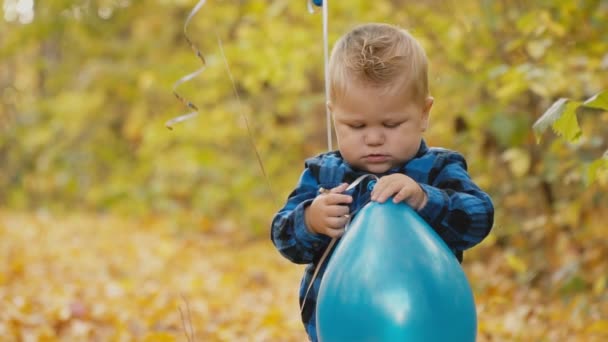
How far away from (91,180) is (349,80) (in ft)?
30.0

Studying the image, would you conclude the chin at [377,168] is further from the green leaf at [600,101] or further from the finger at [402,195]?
the green leaf at [600,101]

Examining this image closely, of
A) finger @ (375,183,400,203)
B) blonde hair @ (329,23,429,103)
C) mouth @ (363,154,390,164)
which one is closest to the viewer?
finger @ (375,183,400,203)

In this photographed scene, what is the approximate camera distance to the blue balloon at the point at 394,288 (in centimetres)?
181

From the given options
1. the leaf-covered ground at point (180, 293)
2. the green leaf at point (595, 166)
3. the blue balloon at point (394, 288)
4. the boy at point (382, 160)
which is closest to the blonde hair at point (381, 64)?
the boy at point (382, 160)

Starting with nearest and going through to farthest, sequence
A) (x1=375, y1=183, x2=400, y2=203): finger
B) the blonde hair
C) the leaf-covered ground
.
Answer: (x1=375, y1=183, x2=400, y2=203): finger, the blonde hair, the leaf-covered ground

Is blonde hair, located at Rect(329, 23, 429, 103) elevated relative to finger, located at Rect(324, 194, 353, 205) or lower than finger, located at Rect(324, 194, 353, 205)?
elevated

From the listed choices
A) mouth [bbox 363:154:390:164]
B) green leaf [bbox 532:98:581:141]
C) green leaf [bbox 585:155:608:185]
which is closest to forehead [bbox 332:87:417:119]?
mouth [bbox 363:154:390:164]

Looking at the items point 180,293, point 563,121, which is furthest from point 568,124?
point 180,293

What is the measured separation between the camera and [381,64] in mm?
2064

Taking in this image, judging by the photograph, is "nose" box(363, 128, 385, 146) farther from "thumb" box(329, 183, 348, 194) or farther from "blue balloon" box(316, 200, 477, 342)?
"blue balloon" box(316, 200, 477, 342)

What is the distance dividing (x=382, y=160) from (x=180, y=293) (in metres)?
1.15

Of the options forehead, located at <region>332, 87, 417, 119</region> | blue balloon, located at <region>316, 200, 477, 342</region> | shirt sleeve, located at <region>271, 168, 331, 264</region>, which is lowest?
shirt sleeve, located at <region>271, 168, 331, 264</region>

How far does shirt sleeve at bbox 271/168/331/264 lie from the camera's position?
222 centimetres

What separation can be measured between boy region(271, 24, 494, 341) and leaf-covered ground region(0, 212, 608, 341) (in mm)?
756
